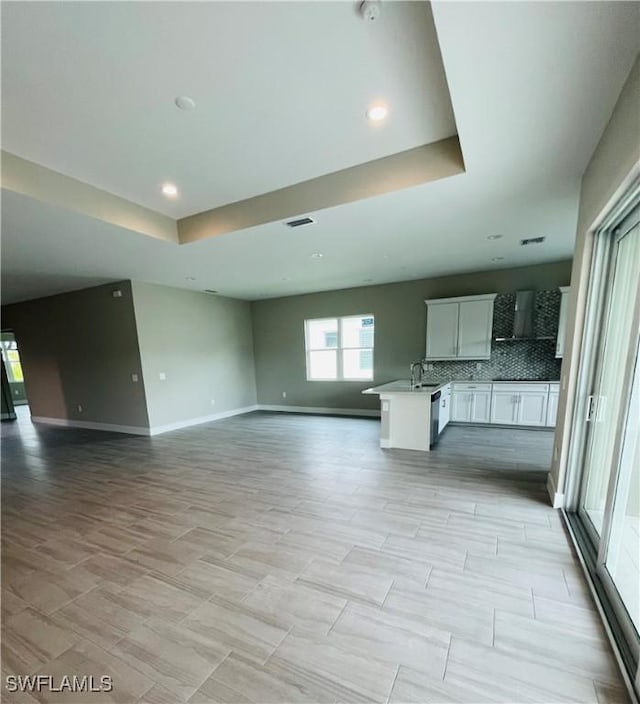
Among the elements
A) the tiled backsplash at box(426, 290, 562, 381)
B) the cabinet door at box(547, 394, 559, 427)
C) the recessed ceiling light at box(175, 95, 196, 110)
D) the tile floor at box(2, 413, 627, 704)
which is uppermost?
the recessed ceiling light at box(175, 95, 196, 110)

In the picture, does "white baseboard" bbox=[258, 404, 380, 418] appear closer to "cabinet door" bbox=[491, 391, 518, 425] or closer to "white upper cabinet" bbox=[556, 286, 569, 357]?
"cabinet door" bbox=[491, 391, 518, 425]

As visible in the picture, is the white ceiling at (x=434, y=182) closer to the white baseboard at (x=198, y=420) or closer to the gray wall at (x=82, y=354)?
the gray wall at (x=82, y=354)

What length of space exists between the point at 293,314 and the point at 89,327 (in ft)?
14.1

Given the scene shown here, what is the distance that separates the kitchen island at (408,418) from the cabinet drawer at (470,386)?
50.5 inches

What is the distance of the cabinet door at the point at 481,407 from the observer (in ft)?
17.5

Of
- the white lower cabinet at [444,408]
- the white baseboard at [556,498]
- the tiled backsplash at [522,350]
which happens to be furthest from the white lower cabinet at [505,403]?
the white baseboard at [556,498]

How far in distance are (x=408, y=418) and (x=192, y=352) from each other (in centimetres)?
469

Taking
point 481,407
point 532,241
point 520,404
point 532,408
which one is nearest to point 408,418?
point 481,407

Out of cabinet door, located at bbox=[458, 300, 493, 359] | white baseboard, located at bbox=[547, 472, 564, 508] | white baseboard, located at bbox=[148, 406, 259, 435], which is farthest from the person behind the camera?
white baseboard, located at bbox=[148, 406, 259, 435]

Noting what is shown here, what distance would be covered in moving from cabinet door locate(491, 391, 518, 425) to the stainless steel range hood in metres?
1.02

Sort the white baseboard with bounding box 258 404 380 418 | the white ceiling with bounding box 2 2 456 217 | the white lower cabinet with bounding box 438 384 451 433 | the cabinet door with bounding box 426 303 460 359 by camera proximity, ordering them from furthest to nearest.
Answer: the white baseboard with bounding box 258 404 380 418, the cabinet door with bounding box 426 303 460 359, the white lower cabinet with bounding box 438 384 451 433, the white ceiling with bounding box 2 2 456 217

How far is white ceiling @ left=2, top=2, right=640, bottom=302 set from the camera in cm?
138

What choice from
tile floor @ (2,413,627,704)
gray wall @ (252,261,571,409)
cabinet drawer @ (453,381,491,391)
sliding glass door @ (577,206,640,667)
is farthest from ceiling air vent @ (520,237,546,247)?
tile floor @ (2,413,627,704)

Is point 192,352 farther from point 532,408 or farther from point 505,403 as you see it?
point 532,408
